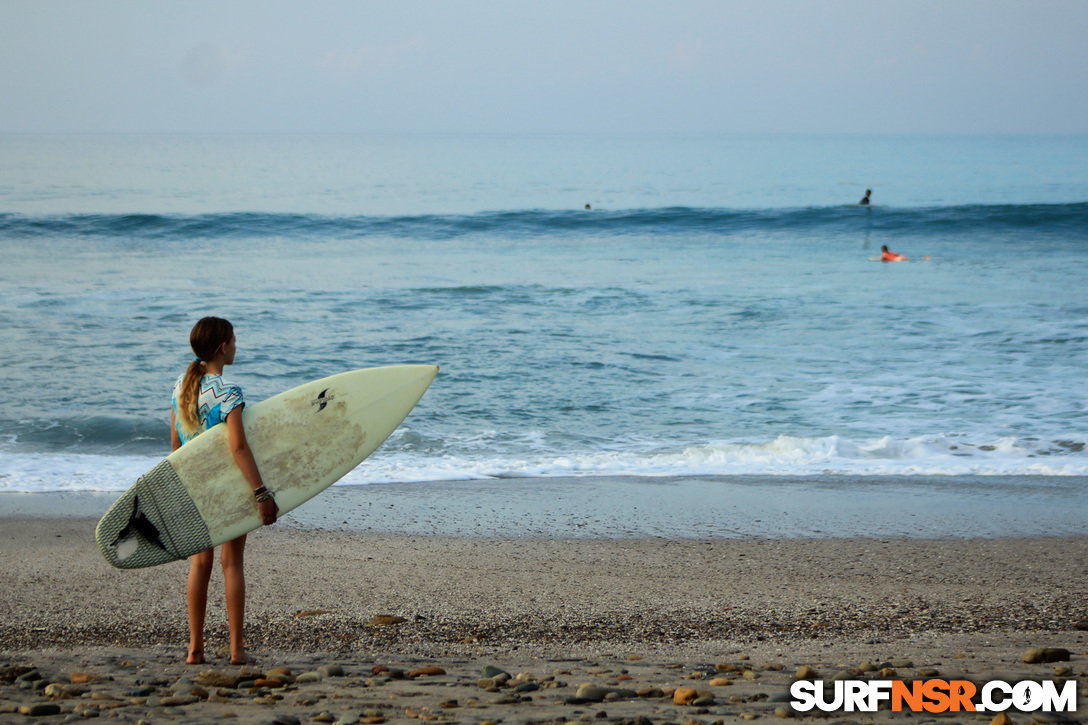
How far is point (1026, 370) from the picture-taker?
9.95 meters

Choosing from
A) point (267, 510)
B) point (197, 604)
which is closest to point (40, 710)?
point (197, 604)

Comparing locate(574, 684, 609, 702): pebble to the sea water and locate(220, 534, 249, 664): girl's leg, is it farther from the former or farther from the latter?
the sea water

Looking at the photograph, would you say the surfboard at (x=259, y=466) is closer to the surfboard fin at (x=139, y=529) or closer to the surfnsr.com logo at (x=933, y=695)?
the surfboard fin at (x=139, y=529)

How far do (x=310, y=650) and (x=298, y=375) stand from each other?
6.90m

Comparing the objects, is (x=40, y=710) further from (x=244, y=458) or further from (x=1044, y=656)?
(x=1044, y=656)

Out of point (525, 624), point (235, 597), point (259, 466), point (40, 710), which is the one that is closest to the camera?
point (40, 710)

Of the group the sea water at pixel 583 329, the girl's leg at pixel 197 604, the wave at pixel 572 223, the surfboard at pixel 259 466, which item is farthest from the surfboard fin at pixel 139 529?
the wave at pixel 572 223

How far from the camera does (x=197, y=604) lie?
9.79ft

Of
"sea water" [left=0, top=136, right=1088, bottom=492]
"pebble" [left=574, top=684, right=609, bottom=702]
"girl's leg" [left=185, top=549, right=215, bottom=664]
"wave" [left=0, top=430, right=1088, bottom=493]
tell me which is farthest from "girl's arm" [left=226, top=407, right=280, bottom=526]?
"sea water" [left=0, top=136, right=1088, bottom=492]

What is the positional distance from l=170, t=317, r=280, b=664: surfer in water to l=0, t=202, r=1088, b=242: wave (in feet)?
75.4

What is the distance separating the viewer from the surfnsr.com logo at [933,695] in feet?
7.97

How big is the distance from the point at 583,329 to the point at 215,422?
32.3 feet

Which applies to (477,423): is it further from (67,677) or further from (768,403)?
(67,677)

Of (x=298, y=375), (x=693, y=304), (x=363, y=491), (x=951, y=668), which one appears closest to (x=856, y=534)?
(x=951, y=668)
